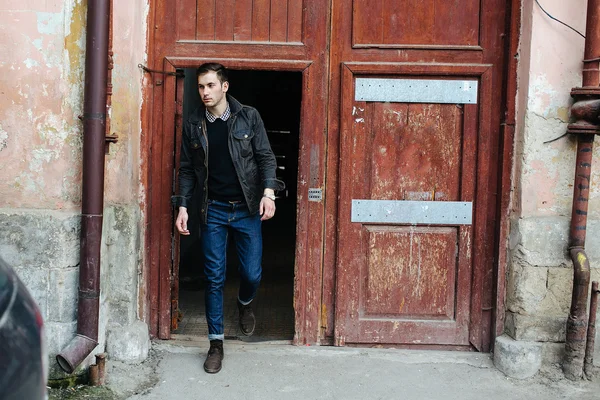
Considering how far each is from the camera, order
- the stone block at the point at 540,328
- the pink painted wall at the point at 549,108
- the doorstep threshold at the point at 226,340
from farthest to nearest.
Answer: the doorstep threshold at the point at 226,340 → the stone block at the point at 540,328 → the pink painted wall at the point at 549,108

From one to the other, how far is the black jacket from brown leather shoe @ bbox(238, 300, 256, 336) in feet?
2.39

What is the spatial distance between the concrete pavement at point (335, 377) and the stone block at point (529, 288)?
1.43ft

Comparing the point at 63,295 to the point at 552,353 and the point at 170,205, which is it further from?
the point at 552,353

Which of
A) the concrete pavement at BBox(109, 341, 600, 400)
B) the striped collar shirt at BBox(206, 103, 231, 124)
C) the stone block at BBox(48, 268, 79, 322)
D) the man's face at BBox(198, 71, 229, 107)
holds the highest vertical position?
the man's face at BBox(198, 71, 229, 107)

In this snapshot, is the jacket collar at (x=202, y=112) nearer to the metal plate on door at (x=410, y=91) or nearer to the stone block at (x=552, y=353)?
the metal plate on door at (x=410, y=91)

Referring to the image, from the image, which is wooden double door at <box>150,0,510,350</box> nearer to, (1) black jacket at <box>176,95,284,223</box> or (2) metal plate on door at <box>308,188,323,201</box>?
(2) metal plate on door at <box>308,188,323,201</box>

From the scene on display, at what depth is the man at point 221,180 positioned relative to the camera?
13.5 feet

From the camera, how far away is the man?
13.5 feet

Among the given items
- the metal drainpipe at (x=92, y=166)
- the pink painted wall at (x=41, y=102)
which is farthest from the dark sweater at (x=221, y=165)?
the pink painted wall at (x=41, y=102)

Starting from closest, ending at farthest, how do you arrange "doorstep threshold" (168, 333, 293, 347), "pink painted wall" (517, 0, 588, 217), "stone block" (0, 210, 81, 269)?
1. "stone block" (0, 210, 81, 269)
2. "pink painted wall" (517, 0, 588, 217)
3. "doorstep threshold" (168, 333, 293, 347)

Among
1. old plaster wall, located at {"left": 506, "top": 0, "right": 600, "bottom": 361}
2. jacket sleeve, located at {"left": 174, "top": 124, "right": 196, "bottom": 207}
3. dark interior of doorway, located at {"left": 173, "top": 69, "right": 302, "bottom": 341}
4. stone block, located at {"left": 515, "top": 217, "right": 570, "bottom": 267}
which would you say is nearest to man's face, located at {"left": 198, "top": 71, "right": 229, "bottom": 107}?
jacket sleeve, located at {"left": 174, "top": 124, "right": 196, "bottom": 207}

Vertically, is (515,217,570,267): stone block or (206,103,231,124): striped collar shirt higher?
(206,103,231,124): striped collar shirt

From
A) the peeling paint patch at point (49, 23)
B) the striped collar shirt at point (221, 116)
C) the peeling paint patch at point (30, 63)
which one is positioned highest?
the peeling paint patch at point (49, 23)

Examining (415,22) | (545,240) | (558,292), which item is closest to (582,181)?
(545,240)
